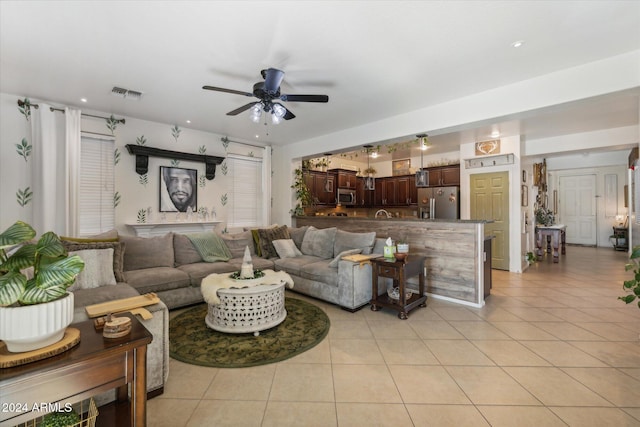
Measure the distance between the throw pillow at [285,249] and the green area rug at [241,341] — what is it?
141cm

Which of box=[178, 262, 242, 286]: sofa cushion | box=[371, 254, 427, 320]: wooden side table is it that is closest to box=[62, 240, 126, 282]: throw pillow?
box=[178, 262, 242, 286]: sofa cushion

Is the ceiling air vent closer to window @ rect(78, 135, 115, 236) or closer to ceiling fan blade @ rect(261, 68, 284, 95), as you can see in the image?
window @ rect(78, 135, 115, 236)

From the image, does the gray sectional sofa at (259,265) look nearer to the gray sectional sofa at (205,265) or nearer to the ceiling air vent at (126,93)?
the gray sectional sofa at (205,265)

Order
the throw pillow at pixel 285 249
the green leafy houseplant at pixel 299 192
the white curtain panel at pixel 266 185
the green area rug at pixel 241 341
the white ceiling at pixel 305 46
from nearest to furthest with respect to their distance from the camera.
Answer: the white ceiling at pixel 305 46
the green area rug at pixel 241 341
the throw pillow at pixel 285 249
the white curtain panel at pixel 266 185
the green leafy houseplant at pixel 299 192

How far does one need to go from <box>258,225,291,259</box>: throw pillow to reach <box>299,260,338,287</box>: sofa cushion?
3.13 feet

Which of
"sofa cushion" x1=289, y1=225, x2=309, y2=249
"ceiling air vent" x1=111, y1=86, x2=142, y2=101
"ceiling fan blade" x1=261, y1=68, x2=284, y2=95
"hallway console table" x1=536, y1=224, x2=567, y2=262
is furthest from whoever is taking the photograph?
"hallway console table" x1=536, y1=224, x2=567, y2=262

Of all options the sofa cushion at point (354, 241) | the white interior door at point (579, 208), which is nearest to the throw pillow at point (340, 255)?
the sofa cushion at point (354, 241)

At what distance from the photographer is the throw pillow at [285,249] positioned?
4.75 metres

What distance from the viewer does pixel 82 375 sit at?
1.09m

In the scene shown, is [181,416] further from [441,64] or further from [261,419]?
[441,64]

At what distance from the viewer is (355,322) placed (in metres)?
3.20

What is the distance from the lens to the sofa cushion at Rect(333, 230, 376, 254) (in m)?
4.14

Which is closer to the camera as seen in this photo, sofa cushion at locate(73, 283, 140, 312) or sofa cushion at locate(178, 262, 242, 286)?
sofa cushion at locate(73, 283, 140, 312)

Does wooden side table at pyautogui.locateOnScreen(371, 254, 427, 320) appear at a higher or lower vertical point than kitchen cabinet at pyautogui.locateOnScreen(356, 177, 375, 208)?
lower
